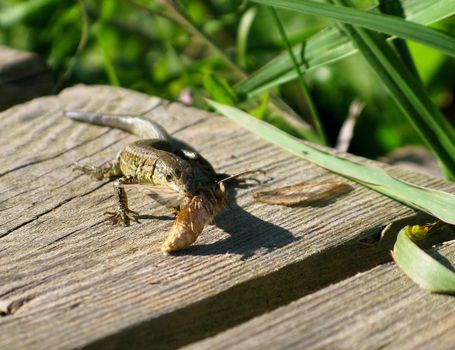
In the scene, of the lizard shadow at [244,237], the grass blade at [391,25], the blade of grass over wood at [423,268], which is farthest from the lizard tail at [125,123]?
the blade of grass over wood at [423,268]

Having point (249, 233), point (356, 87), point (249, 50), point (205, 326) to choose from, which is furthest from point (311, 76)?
point (205, 326)

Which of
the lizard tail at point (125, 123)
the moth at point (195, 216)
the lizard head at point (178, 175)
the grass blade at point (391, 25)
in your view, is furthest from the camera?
the lizard tail at point (125, 123)

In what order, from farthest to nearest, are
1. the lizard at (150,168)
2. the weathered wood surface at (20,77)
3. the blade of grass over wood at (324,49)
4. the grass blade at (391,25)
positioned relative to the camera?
the weathered wood surface at (20,77), the blade of grass over wood at (324,49), the lizard at (150,168), the grass blade at (391,25)

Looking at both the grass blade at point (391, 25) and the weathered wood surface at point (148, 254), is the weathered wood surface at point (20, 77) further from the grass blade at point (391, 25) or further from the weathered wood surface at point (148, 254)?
the grass blade at point (391, 25)

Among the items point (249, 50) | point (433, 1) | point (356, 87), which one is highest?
point (433, 1)

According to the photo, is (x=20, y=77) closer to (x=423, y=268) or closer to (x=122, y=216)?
(x=122, y=216)

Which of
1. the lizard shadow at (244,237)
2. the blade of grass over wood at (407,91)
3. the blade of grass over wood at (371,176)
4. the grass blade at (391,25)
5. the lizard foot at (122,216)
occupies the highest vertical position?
the grass blade at (391,25)

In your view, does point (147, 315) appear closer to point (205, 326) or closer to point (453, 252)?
point (205, 326)
